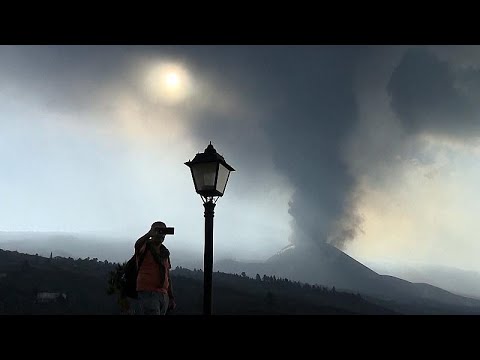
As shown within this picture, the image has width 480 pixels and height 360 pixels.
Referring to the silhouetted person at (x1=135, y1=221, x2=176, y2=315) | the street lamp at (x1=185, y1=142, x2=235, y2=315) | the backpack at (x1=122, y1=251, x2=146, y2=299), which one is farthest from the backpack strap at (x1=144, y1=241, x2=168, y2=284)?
the street lamp at (x1=185, y1=142, x2=235, y2=315)

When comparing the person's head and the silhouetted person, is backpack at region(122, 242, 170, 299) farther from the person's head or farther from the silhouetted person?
the person's head

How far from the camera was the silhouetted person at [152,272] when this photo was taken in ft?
17.4

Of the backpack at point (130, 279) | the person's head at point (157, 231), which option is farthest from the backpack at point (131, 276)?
the person's head at point (157, 231)

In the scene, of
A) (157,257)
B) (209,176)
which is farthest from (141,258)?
(209,176)

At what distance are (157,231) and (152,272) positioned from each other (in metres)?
0.53

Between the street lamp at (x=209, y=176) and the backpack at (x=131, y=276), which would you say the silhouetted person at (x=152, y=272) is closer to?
the backpack at (x=131, y=276)

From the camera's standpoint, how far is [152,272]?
534 cm

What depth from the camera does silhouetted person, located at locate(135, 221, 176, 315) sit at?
531 centimetres

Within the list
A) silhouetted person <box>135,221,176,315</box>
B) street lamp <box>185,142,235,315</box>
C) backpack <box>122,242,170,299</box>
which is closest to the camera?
silhouetted person <box>135,221,176,315</box>
